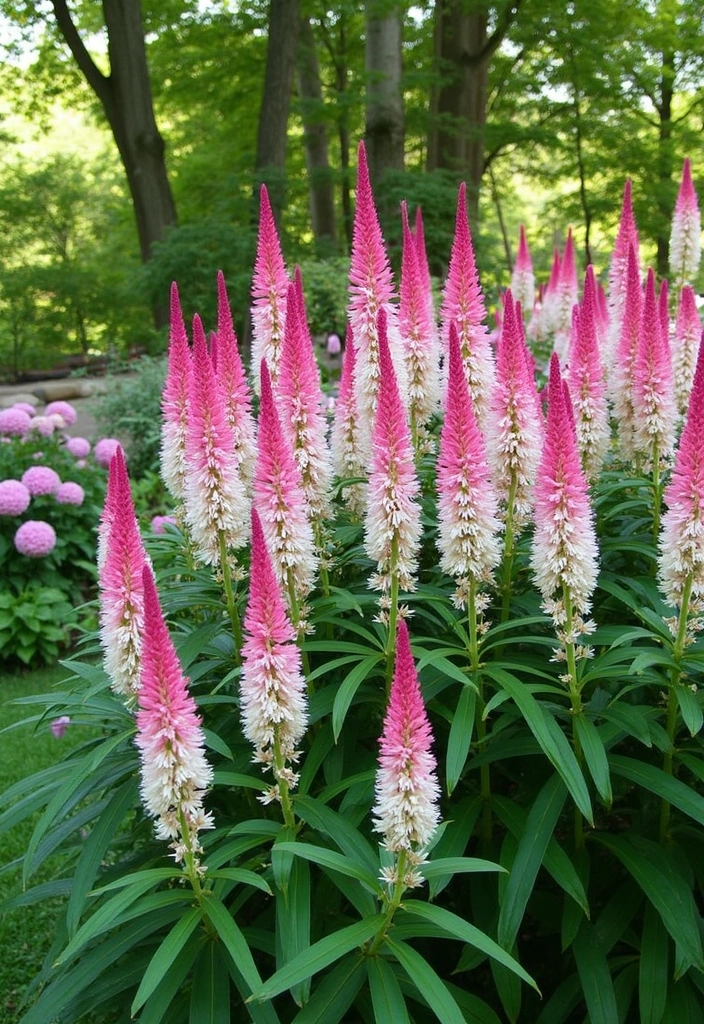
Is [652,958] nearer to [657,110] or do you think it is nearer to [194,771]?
[194,771]

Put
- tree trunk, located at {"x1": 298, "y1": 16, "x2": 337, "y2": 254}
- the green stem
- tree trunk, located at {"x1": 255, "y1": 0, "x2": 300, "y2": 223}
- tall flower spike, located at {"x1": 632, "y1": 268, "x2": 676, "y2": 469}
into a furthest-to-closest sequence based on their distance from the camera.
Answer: tree trunk, located at {"x1": 298, "y1": 16, "x2": 337, "y2": 254} → tree trunk, located at {"x1": 255, "y1": 0, "x2": 300, "y2": 223} → tall flower spike, located at {"x1": 632, "y1": 268, "x2": 676, "y2": 469} → the green stem

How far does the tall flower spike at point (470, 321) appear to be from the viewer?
3.66 meters

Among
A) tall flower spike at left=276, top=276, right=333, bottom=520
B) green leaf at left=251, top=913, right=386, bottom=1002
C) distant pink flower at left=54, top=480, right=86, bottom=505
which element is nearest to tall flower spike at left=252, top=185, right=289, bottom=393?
tall flower spike at left=276, top=276, right=333, bottom=520

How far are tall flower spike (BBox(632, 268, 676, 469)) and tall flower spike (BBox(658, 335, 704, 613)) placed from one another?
1.02 meters

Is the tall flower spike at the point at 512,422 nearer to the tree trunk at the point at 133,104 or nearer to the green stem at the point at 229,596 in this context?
the green stem at the point at 229,596

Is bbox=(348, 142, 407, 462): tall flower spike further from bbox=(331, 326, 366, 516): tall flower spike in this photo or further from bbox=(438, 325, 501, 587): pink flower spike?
bbox=(438, 325, 501, 587): pink flower spike

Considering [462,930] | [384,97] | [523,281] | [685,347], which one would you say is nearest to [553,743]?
[462,930]

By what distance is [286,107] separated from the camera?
56.8ft

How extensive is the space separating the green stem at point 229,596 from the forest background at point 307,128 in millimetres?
10186

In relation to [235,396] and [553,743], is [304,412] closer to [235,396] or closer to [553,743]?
[235,396]

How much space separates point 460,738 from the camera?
2.72 m

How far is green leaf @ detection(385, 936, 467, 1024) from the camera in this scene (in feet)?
7.38

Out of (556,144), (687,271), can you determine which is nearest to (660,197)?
(556,144)

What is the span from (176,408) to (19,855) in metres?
3.91
